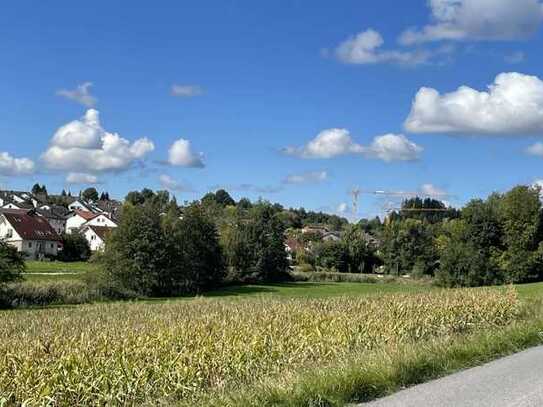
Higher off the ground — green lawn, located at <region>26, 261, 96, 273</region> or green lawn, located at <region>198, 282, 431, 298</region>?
green lawn, located at <region>26, 261, 96, 273</region>

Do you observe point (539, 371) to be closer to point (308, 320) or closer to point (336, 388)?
point (336, 388)

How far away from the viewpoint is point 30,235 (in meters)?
107

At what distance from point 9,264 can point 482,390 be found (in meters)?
43.6

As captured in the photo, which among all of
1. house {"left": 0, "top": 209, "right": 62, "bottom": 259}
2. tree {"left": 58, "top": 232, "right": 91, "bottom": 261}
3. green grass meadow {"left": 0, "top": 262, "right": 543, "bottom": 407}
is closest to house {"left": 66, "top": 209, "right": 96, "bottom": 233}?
house {"left": 0, "top": 209, "right": 62, "bottom": 259}

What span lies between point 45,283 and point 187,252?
23549mm

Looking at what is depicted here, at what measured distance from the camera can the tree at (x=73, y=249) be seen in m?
106

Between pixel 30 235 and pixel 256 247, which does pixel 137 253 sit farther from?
pixel 30 235

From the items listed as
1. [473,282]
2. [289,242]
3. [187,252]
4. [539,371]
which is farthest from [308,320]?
[289,242]

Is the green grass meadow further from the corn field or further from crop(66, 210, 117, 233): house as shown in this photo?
crop(66, 210, 117, 233): house

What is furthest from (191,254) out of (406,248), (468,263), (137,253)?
(406,248)

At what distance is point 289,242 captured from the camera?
150 metres

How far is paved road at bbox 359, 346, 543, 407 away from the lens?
325 inches

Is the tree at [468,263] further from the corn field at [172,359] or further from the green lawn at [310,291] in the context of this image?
the corn field at [172,359]

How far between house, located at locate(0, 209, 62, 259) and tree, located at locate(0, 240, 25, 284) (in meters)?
57.6
